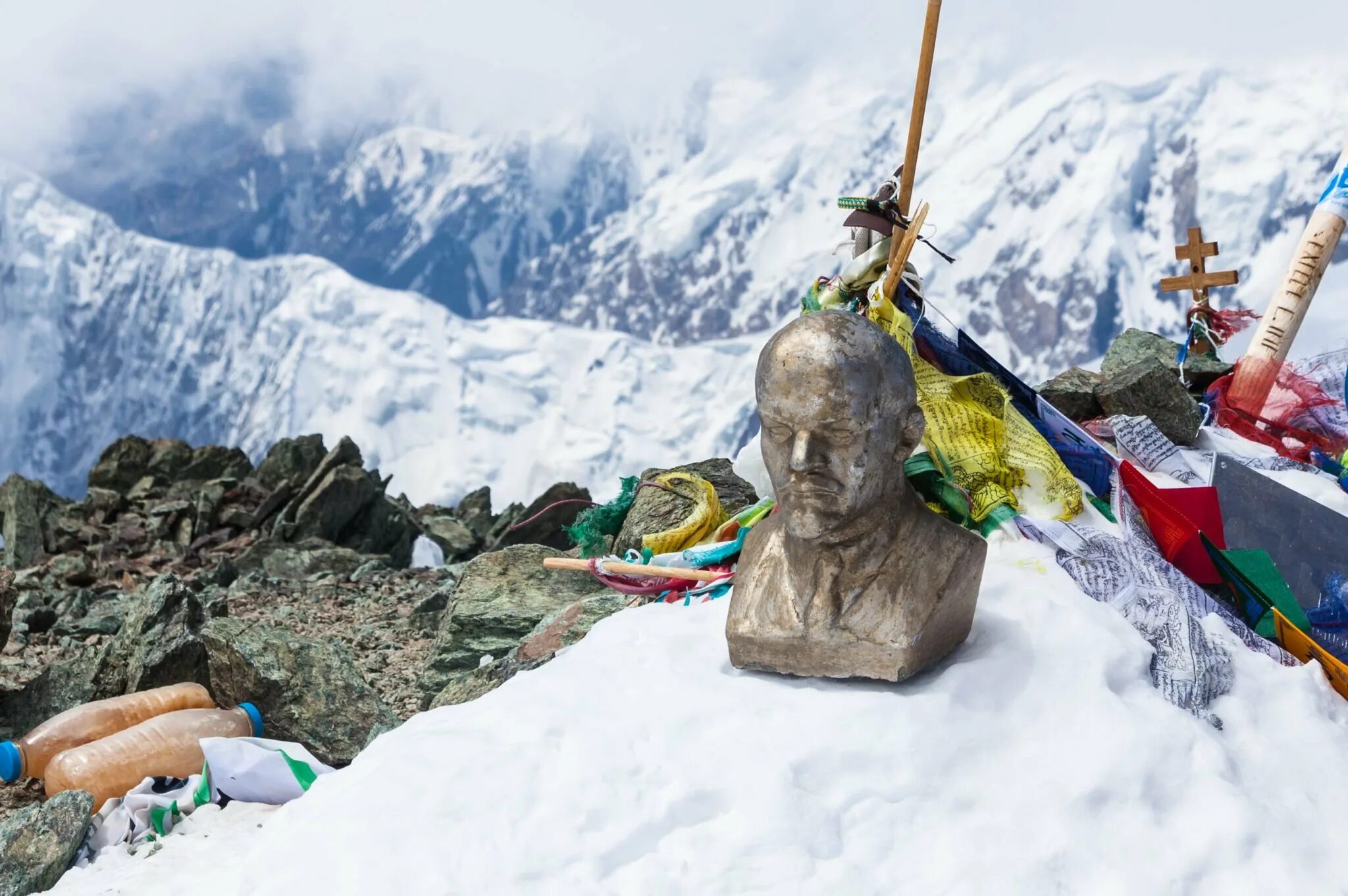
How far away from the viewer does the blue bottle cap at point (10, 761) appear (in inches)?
175

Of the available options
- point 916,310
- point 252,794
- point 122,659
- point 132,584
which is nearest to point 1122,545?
point 916,310

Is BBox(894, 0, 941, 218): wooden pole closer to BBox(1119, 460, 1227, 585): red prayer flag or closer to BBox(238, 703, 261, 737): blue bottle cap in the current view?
BBox(1119, 460, 1227, 585): red prayer flag

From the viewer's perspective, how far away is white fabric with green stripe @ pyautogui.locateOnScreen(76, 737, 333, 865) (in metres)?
3.92

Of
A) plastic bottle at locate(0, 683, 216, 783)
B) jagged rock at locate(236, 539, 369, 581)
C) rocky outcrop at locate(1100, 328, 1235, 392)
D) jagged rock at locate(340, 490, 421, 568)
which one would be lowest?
jagged rock at locate(340, 490, 421, 568)

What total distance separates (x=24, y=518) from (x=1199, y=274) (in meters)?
8.67

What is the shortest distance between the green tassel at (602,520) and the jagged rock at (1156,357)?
317 centimetres

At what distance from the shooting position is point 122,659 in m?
5.21

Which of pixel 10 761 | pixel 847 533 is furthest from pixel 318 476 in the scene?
pixel 847 533

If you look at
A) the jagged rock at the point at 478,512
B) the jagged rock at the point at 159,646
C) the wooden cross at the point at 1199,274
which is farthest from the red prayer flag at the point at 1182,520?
the jagged rock at the point at 478,512

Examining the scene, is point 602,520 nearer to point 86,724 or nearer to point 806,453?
point 86,724

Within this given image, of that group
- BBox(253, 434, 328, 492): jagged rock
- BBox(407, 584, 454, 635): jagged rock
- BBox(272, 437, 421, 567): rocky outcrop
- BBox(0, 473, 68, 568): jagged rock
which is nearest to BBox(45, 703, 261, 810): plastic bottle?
BBox(407, 584, 454, 635): jagged rock

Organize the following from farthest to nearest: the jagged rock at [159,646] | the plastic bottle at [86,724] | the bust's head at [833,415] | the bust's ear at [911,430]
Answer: the jagged rock at [159,646] → the plastic bottle at [86,724] → the bust's ear at [911,430] → the bust's head at [833,415]

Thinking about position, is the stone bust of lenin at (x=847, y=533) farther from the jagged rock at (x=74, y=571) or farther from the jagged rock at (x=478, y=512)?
the jagged rock at (x=478, y=512)

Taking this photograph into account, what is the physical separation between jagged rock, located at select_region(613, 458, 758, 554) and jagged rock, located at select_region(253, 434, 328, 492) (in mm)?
6081
